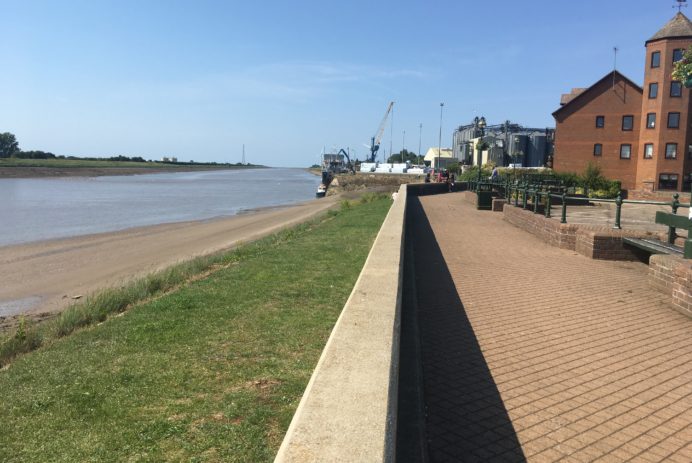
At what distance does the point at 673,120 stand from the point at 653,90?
116 inches

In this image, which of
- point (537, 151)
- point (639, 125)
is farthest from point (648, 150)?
point (537, 151)

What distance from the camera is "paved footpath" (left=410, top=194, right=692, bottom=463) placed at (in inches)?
145

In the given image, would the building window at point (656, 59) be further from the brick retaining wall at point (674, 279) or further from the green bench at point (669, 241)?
the brick retaining wall at point (674, 279)

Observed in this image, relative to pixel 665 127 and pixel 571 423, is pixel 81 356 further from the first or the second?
pixel 665 127

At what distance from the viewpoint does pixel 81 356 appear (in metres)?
5.09

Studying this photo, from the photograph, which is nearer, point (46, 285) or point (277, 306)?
point (277, 306)

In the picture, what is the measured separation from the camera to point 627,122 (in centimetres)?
4875

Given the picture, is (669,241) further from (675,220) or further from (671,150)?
(671,150)

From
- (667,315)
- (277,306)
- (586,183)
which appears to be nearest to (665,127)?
(586,183)

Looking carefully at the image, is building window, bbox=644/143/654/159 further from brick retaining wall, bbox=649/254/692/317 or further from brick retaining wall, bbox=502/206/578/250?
brick retaining wall, bbox=649/254/692/317

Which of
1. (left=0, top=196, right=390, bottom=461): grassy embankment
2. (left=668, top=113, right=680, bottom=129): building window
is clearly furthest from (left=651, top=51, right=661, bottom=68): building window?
(left=0, top=196, right=390, bottom=461): grassy embankment

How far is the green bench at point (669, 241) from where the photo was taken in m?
7.45

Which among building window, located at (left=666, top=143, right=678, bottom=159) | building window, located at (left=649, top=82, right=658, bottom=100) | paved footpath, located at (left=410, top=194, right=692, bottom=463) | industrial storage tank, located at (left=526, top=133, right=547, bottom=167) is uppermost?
building window, located at (left=649, top=82, right=658, bottom=100)

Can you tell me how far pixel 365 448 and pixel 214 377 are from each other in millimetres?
2315
